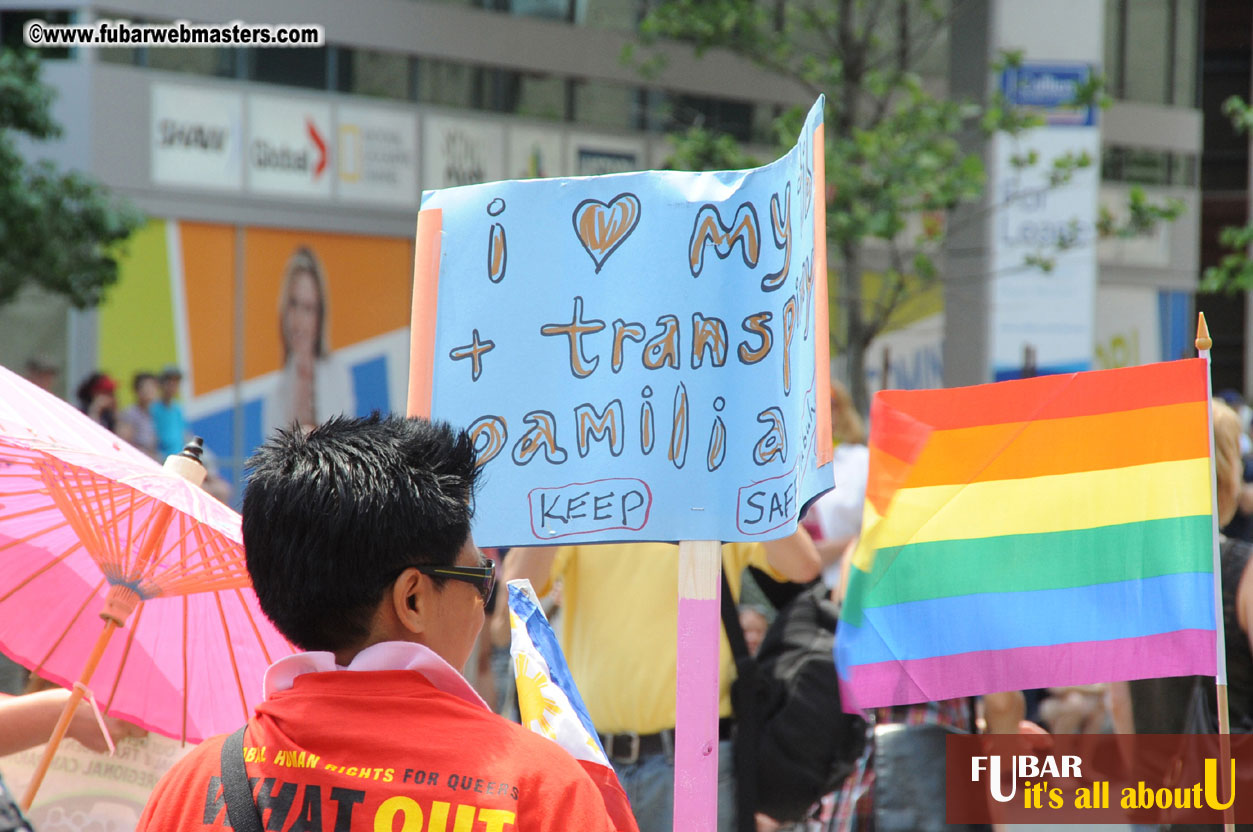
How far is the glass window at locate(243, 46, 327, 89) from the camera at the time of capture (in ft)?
50.2

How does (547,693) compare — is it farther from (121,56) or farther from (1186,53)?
(1186,53)

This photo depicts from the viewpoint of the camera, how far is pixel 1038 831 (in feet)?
11.6

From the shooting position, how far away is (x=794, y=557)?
3270 millimetres

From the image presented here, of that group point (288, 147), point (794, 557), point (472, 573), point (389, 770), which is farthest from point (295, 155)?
point (389, 770)

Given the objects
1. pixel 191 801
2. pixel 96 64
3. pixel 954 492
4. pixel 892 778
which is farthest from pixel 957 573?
pixel 96 64

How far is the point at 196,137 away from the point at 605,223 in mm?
13292

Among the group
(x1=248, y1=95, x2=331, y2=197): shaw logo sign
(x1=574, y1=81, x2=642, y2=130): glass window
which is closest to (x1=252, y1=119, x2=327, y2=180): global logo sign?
(x1=248, y1=95, x2=331, y2=197): shaw logo sign

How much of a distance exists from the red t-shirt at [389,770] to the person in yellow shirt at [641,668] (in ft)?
6.14

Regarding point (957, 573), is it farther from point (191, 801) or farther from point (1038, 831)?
point (191, 801)

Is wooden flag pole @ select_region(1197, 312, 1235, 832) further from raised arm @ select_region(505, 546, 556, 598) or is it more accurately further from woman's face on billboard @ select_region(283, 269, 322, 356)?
woman's face on billboard @ select_region(283, 269, 322, 356)

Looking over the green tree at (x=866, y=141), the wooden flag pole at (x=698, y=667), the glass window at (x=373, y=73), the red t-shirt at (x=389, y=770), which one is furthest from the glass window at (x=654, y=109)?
the red t-shirt at (x=389, y=770)

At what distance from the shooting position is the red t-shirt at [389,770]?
1380 millimetres

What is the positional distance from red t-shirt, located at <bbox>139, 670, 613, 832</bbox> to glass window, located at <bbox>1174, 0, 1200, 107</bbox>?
76.5ft

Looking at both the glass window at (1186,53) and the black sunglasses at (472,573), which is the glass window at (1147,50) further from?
the black sunglasses at (472,573)
